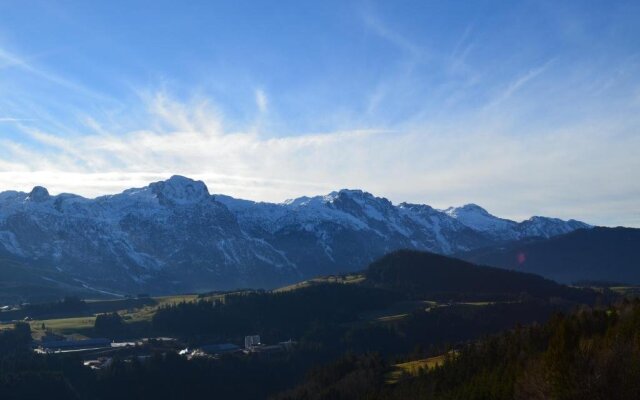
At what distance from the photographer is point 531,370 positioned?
96250 millimetres

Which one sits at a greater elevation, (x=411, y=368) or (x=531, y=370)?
(x=531, y=370)

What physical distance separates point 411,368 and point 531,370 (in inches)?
2841

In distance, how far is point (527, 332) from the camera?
14738 centimetres

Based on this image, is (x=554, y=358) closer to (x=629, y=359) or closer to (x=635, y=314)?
(x=629, y=359)

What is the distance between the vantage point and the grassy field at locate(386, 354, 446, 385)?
15638cm

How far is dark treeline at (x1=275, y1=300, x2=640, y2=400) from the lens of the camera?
78.5 metres

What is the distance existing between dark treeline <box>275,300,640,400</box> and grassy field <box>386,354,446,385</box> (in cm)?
291

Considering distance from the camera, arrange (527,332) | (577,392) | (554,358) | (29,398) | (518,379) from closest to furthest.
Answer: (577,392), (554,358), (518,379), (527,332), (29,398)

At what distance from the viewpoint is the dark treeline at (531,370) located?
78.5 metres

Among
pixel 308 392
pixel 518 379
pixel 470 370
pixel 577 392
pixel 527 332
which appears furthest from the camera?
pixel 308 392

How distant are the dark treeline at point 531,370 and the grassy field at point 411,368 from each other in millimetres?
2907

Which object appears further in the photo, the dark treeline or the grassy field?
the grassy field

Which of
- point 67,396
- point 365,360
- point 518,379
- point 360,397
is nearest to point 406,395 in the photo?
point 360,397

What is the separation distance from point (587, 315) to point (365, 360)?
6672 cm
